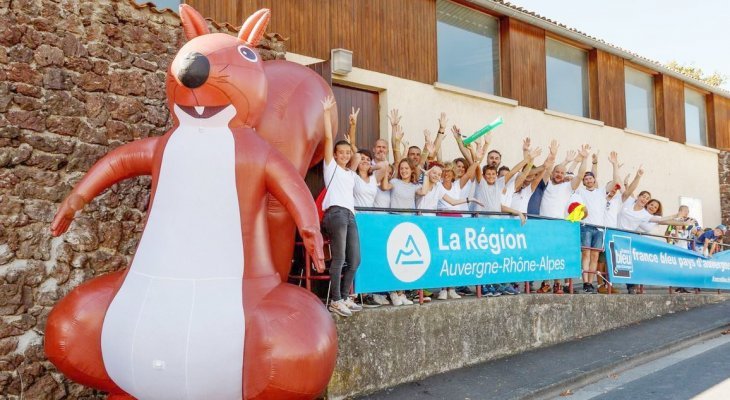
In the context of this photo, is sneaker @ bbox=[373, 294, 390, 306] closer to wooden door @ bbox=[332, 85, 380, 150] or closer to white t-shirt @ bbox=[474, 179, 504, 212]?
white t-shirt @ bbox=[474, 179, 504, 212]

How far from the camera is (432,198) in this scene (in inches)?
269

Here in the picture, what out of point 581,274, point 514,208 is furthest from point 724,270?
point 514,208

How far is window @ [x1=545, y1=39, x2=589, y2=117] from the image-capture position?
41.6ft

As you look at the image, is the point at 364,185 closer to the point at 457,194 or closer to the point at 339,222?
the point at 339,222

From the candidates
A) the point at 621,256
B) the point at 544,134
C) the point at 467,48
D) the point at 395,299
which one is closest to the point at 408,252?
the point at 395,299

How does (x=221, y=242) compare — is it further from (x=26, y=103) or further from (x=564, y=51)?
(x=564, y=51)

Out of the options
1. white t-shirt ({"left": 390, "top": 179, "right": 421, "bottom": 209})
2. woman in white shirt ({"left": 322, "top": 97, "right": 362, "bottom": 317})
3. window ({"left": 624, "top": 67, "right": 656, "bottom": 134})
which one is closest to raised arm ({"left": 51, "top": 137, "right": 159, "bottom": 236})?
woman in white shirt ({"left": 322, "top": 97, "right": 362, "bottom": 317})

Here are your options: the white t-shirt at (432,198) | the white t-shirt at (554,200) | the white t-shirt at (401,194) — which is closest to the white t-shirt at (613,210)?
the white t-shirt at (554,200)

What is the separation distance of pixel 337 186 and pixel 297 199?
1.49 m

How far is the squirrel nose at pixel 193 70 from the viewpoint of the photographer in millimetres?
3795

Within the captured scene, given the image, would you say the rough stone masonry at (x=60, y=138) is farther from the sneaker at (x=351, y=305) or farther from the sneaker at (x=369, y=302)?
the sneaker at (x=369, y=302)

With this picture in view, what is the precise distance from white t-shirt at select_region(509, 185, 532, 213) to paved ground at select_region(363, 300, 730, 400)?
1.81 meters

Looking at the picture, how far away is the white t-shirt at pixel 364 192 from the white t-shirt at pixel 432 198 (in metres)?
0.81

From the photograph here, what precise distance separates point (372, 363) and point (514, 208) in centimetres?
328
